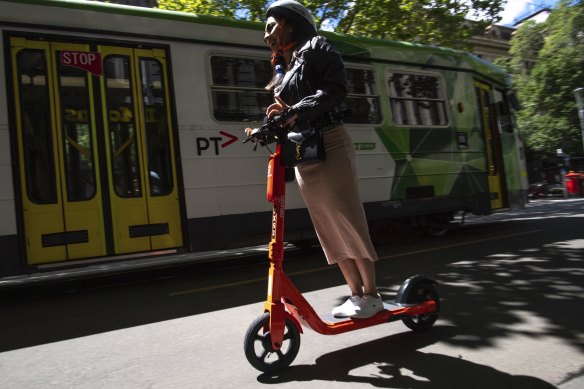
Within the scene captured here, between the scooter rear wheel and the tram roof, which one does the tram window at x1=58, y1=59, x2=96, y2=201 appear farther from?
the scooter rear wheel

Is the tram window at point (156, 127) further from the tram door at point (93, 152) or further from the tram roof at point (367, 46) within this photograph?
the tram roof at point (367, 46)

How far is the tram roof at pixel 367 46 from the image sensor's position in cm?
576

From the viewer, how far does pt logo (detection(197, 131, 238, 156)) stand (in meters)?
6.27

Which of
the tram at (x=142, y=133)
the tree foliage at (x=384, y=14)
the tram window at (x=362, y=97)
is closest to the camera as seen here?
the tram at (x=142, y=133)

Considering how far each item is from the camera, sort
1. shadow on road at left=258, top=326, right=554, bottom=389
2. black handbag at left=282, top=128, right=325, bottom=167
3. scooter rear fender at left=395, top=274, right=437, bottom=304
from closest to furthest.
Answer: shadow on road at left=258, top=326, right=554, bottom=389 → black handbag at left=282, top=128, right=325, bottom=167 → scooter rear fender at left=395, top=274, right=437, bottom=304

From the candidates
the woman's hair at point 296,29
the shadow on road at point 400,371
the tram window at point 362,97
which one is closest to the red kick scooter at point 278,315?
the shadow on road at point 400,371

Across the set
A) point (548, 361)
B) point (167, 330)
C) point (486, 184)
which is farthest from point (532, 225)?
point (167, 330)

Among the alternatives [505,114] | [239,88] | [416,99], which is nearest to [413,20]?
[505,114]

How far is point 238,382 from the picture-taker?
2781 mm

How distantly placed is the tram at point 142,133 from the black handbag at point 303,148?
3.53 meters

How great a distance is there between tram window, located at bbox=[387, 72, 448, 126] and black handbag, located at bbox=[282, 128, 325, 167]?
540 cm

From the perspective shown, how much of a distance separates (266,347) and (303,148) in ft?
3.69

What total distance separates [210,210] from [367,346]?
345cm

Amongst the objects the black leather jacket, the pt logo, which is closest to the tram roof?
the pt logo
